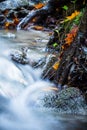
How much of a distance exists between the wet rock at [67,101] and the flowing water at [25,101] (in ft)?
0.39

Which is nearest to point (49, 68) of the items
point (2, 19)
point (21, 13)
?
point (2, 19)

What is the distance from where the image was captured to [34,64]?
6.79 m

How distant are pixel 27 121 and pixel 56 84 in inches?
45.7

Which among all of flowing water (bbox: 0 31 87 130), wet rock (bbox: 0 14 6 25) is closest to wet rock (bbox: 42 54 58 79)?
flowing water (bbox: 0 31 87 130)

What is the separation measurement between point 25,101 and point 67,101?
2.27 feet

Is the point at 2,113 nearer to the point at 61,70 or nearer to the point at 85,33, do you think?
the point at 61,70

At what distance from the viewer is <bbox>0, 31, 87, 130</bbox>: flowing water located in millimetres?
4785

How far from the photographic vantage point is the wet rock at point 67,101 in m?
5.17

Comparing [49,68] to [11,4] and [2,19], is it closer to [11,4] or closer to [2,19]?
[2,19]

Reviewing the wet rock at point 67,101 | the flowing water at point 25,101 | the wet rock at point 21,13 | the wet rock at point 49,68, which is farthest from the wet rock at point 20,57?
the wet rock at point 21,13

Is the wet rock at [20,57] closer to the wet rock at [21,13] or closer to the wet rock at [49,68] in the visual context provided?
the wet rock at [49,68]

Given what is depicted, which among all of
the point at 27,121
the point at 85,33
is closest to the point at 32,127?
the point at 27,121

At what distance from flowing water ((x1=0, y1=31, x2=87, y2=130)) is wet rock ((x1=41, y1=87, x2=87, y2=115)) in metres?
0.12

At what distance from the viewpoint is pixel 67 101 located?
5.23 m
